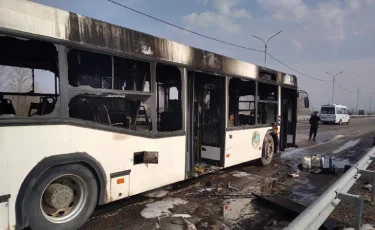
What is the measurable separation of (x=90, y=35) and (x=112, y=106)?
1.20 meters

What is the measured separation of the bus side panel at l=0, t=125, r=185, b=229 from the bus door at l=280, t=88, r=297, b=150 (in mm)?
5837

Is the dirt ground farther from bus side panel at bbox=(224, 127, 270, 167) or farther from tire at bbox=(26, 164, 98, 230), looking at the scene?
tire at bbox=(26, 164, 98, 230)

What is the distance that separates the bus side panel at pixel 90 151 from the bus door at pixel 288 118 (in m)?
5.84

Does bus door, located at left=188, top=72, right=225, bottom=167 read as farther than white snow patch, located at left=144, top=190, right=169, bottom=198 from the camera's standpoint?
Yes

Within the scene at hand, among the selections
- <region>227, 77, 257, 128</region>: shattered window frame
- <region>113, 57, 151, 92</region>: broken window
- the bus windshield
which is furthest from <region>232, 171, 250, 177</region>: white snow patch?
the bus windshield

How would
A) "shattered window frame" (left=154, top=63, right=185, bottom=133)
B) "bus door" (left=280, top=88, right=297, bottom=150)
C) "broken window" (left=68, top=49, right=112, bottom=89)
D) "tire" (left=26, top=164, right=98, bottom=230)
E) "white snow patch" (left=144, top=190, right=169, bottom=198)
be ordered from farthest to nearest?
"bus door" (left=280, top=88, right=297, bottom=150)
"white snow patch" (left=144, top=190, right=169, bottom=198)
"shattered window frame" (left=154, top=63, right=185, bottom=133)
"broken window" (left=68, top=49, right=112, bottom=89)
"tire" (left=26, top=164, right=98, bottom=230)

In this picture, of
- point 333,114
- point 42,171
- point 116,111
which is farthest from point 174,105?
point 333,114

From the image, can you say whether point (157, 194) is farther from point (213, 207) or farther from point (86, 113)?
point (86, 113)

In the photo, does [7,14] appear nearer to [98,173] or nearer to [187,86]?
[98,173]

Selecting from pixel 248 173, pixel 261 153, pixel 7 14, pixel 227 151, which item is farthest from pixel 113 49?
pixel 261 153

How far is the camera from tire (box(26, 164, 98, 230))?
348cm

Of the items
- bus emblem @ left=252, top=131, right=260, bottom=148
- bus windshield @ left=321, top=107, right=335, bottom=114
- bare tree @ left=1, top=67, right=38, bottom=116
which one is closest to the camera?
bare tree @ left=1, top=67, right=38, bottom=116

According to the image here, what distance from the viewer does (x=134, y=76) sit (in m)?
4.89

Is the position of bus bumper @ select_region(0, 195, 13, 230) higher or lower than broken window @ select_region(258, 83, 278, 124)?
lower
